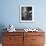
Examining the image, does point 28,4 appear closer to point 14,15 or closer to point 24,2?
point 24,2

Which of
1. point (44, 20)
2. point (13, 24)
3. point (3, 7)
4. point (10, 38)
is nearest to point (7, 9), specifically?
point (3, 7)

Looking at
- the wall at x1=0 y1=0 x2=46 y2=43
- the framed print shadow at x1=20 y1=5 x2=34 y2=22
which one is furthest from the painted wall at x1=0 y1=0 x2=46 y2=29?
the framed print shadow at x1=20 y1=5 x2=34 y2=22

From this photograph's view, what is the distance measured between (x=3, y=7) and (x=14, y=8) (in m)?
0.37

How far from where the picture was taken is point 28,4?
163 inches

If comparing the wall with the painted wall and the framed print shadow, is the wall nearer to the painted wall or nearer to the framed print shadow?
the painted wall

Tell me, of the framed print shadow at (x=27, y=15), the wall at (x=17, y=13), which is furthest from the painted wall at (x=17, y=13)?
the framed print shadow at (x=27, y=15)

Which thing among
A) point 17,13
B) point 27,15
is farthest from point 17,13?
point 27,15

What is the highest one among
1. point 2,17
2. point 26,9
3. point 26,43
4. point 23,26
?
point 26,9

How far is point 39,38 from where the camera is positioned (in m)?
3.68

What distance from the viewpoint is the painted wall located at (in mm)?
4133

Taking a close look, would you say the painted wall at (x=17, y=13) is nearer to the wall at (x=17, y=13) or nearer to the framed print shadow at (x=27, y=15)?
the wall at (x=17, y=13)

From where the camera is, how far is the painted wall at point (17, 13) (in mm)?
4133

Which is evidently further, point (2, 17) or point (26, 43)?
point (2, 17)

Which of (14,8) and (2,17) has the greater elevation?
(14,8)
